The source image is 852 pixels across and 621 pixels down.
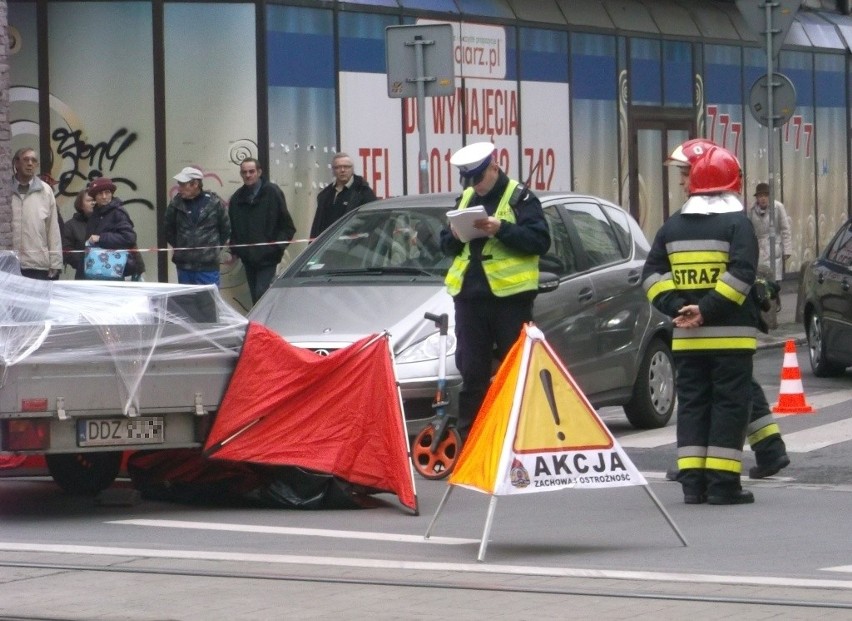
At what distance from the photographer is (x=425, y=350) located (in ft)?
38.0

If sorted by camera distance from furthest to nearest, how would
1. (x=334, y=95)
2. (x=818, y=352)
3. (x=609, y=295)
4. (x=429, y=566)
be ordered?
1. (x=334, y=95)
2. (x=818, y=352)
3. (x=609, y=295)
4. (x=429, y=566)

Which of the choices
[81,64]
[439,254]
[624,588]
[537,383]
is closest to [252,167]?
[81,64]

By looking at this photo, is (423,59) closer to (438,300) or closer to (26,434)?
(438,300)

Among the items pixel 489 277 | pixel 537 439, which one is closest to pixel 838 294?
pixel 489 277

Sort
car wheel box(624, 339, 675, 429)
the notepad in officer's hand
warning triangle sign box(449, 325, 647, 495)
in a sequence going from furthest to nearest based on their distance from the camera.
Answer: car wheel box(624, 339, 675, 429) → the notepad in officer's hand → warning triangle sign box(449, 325, 647, 495)

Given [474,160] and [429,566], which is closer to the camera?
[429,566]

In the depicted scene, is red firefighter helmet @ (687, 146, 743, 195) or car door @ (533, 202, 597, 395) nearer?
red firefighter helmet @ (687, 146, 743, 195)

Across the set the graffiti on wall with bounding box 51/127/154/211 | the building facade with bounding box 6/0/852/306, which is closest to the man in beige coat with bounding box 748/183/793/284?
the building facade with bounding box 6/0/852/306

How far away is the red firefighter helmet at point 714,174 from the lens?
9.94 metres

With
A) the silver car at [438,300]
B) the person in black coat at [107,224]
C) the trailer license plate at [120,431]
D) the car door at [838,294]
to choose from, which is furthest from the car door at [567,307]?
the person in black coat at [107,224]

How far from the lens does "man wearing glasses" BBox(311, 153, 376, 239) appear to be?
1734cm

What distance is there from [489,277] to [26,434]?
9.36 ft

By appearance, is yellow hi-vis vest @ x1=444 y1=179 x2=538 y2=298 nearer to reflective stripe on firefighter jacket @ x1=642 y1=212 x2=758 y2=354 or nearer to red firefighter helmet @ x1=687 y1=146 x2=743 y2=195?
reflective stripe on firefighter jacket @ x1=642 y1=212 x2=758 y2=354

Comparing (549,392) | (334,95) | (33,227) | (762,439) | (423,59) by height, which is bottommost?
(762,439)
